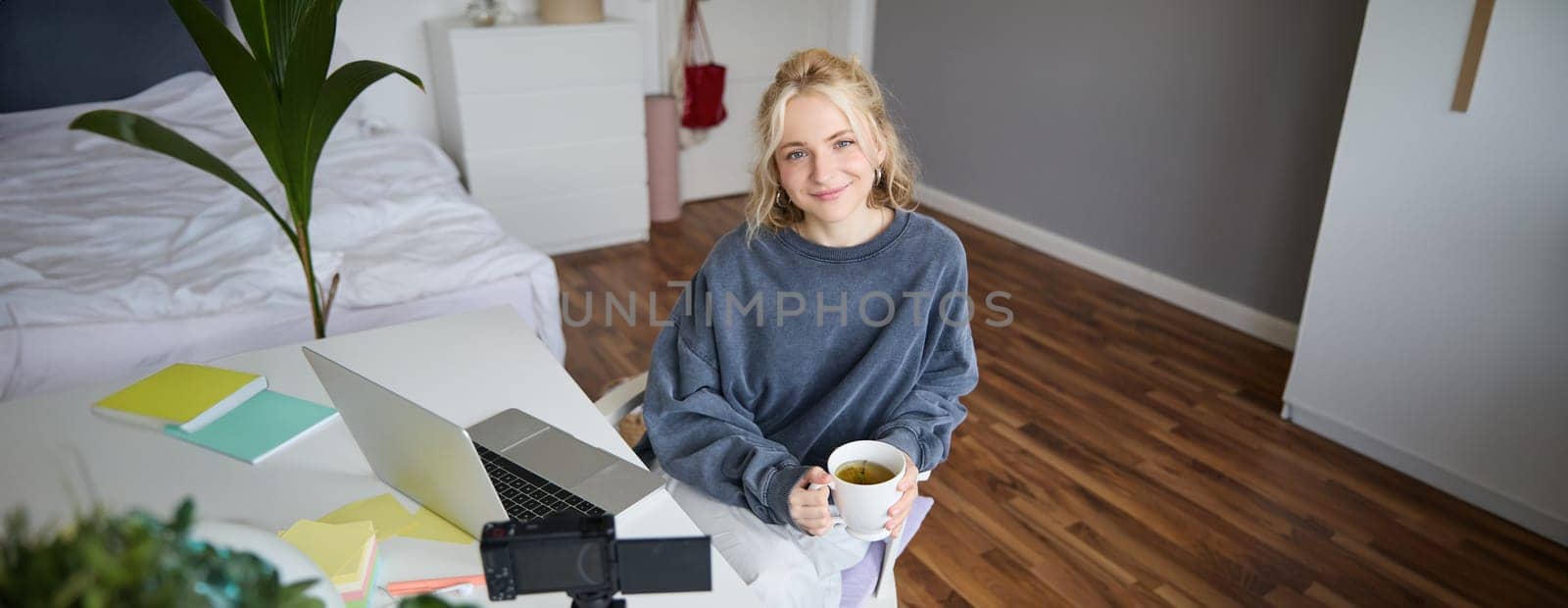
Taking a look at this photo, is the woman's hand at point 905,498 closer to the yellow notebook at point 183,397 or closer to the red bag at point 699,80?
the yellow notebook at point 183,397

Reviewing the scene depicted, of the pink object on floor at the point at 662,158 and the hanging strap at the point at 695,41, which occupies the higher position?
the hanging strap at the point at 695,41

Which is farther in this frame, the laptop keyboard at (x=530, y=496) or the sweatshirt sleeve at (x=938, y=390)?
the sweatshirt sleeve at (x=938, y=390)

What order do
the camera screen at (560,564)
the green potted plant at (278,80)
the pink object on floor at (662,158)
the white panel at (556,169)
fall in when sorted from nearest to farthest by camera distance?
the camera screen at (560,564) < the green potted plant at (278,80) < the white panel at (556,169) < the pink object on floor at (662,158)

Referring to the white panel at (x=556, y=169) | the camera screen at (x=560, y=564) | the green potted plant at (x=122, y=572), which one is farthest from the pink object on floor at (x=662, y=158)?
the green potted plant at (x=122, y=572)

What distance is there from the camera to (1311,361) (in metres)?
2.69

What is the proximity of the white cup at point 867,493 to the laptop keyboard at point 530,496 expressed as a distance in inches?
11.1

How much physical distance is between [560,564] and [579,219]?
3544 millimetres

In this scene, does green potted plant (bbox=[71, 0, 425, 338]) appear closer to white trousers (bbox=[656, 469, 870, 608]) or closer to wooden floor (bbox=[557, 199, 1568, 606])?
white trousers (bbox=[656, 469, 870, 608])

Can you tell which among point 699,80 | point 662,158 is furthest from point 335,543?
point 699,80

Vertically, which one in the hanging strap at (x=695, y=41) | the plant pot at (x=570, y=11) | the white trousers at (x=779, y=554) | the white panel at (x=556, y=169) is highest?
the plant pot at (x=570, y=11)

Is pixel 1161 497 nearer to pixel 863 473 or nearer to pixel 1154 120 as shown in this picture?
pixel 863 473

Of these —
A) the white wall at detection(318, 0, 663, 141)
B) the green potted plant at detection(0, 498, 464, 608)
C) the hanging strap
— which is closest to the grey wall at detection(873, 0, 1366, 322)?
the hanging strap

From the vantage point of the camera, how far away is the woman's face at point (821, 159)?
1.40 m

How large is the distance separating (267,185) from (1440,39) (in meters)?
3.02
